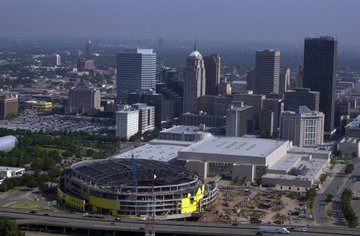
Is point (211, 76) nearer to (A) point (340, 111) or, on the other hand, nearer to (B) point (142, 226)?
(A) point (340, 111)

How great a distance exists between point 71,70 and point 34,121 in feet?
130

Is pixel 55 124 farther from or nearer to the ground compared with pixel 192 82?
nearer to the ground

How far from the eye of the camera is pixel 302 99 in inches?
1822

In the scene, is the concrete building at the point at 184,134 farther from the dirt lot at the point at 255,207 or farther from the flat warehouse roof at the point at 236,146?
the dirt lot at the point at 255,207

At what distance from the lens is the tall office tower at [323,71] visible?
154 ft

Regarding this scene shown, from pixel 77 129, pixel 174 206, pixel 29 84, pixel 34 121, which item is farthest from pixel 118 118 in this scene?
pixel 29 84

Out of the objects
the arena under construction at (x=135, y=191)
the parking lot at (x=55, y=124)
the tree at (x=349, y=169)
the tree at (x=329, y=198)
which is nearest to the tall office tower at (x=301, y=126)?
the tree at (x=349, y=169)

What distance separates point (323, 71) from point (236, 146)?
15.1 meters

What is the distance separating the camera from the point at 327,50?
156 feet

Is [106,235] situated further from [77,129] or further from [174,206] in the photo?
[77,129]

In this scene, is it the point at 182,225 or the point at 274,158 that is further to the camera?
the point at 274,158

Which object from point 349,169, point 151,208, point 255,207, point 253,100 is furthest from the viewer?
point 253,100

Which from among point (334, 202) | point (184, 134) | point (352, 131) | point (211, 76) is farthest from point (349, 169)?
point (211, 76)

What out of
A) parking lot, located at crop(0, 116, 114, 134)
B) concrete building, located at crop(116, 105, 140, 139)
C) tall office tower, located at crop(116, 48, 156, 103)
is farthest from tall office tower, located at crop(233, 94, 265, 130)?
tall office tower, located at crop(116, 48, 156, 103)
